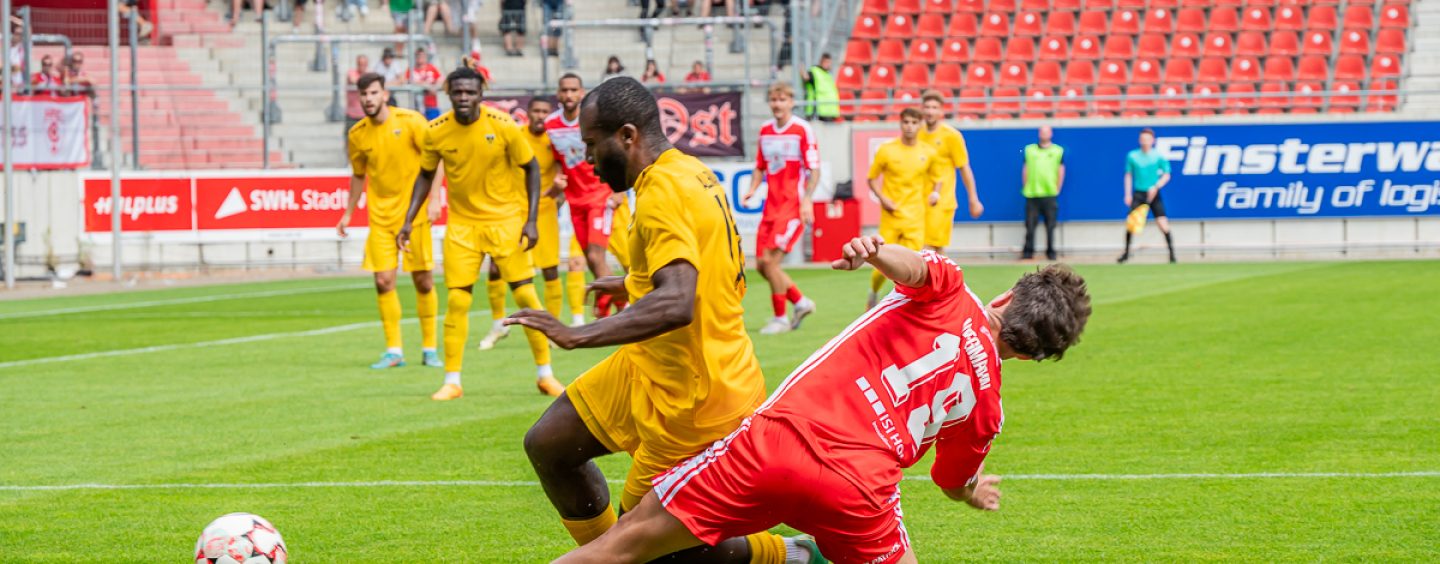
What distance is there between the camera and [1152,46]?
101ft

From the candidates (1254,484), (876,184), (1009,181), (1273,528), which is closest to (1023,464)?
(1254,484)

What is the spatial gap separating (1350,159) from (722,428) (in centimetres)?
2365

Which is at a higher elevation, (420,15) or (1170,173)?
(420,15)

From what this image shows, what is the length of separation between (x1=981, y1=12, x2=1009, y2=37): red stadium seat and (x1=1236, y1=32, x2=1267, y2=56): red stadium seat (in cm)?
407

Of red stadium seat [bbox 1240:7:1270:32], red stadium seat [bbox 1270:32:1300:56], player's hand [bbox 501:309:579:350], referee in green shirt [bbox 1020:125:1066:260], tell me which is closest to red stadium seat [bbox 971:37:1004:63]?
red stadium seat [bbox 1240:7:1270:32]

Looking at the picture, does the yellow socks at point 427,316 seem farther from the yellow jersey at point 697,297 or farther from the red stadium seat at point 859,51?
the red stadium seat at point 859,51

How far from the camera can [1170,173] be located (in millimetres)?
26875

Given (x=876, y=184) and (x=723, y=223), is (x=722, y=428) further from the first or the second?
(x=876, y=184)

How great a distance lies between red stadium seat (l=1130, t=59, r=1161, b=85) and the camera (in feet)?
99.0

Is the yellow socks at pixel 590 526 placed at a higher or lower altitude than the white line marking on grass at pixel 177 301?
higher

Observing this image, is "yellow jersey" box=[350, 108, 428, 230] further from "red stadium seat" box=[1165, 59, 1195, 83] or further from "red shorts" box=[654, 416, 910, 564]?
"red stadium seat" box=[1165, 59, 1195, 83]

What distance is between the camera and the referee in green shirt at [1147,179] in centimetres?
2603

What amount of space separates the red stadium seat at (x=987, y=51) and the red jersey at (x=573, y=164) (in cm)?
1734

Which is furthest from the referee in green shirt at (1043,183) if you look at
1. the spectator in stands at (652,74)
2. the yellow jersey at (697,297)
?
the yellow jersey at (697,297)
